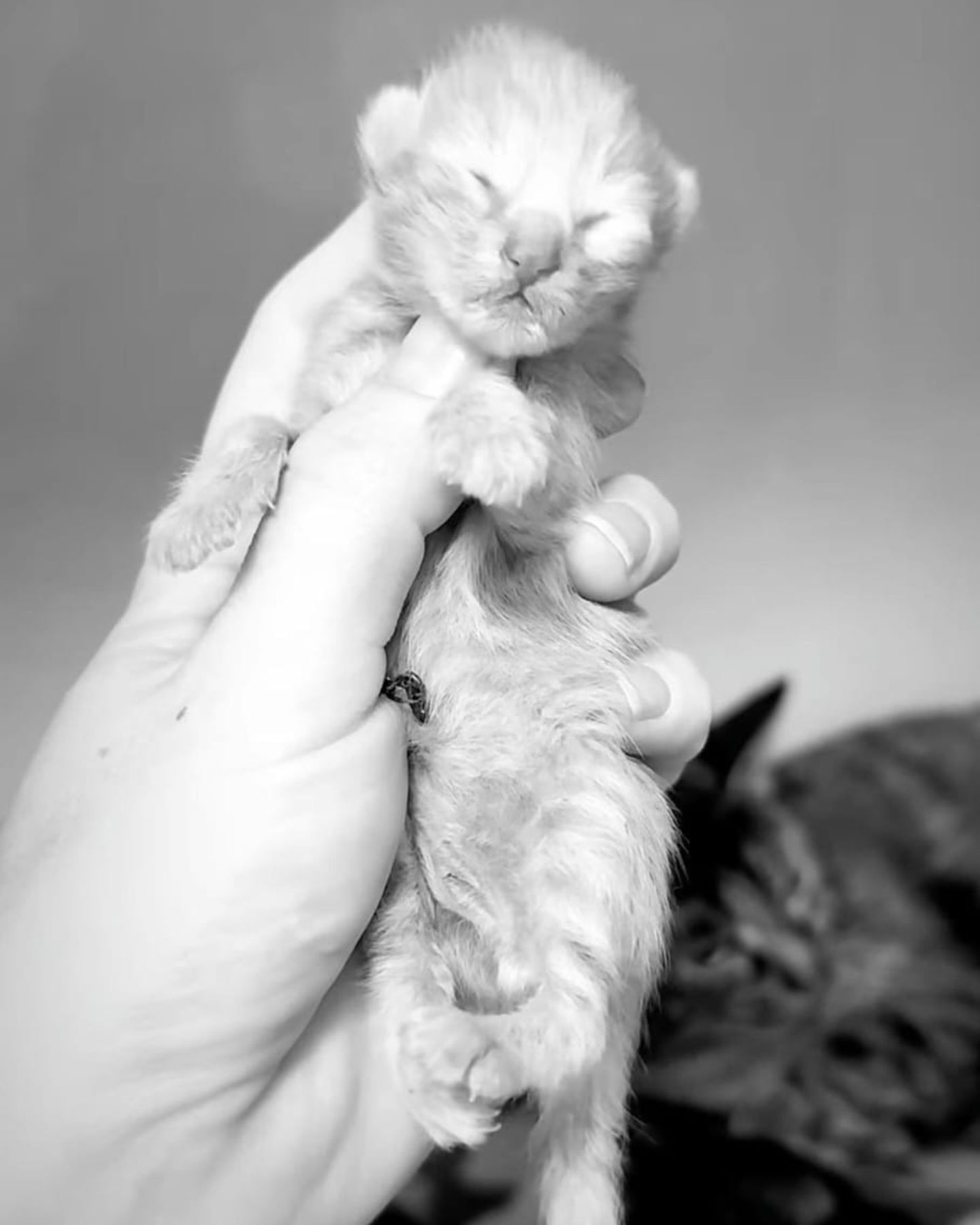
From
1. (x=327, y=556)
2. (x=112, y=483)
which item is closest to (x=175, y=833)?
(x=327, y=556)

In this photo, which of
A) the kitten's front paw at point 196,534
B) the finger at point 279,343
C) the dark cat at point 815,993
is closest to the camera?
the kitten's front paw at point 196,534

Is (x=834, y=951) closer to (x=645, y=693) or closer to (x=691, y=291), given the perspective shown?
(x=645, y=693)

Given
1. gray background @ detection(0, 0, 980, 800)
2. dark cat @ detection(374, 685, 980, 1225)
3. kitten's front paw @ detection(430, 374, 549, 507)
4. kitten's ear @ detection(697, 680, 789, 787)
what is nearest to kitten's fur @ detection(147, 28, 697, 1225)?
kitten's front paw @ detection(430, 374, 549, 507)

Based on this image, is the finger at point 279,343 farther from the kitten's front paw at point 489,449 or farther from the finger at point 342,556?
the kitten's front paw at point 489,449

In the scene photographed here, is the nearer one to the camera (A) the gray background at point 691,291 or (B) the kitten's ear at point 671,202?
(B) the kitten's ear at point 671,202

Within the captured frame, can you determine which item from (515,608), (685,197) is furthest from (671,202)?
(515,608)

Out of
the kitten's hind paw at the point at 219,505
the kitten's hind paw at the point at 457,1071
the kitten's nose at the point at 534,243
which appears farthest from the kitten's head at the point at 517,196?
the kitten's hind paw at the point at 457,1071

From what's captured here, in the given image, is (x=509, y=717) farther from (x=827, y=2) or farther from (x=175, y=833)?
(x=827, y=2)
